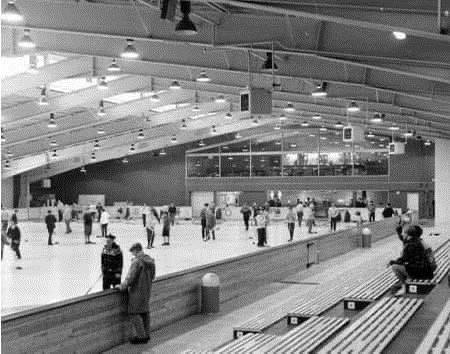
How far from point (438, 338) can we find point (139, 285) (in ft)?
14.8

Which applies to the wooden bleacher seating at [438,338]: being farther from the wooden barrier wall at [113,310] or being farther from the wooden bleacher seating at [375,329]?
the wooden barrier wall at [113,310]

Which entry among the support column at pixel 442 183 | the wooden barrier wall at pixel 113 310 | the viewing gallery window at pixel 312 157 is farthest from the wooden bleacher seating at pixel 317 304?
the viewing gallery window at pixel 312 157

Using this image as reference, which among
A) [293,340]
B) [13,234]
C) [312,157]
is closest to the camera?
[293,340]

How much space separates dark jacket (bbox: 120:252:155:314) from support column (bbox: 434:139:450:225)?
97.9 feet

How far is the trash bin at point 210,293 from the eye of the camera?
1183cm

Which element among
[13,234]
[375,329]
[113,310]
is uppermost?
[13,234]

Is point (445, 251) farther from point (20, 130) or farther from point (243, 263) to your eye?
point (20, 130)

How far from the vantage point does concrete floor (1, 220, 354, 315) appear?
44.3 feet

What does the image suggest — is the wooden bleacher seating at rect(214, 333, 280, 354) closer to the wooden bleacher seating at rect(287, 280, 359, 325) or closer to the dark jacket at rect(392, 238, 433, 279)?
the wooden bleacher seating at rect(287, 280, 359, 325)

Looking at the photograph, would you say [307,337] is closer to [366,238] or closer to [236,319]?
[236,319]

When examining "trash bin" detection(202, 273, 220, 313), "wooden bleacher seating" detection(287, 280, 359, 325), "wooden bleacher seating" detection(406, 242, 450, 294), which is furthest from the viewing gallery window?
"trash bin" detection(202, 273, 220, 313)

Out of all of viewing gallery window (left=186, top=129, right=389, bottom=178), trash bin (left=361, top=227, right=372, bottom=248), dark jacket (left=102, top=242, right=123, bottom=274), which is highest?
viewing gallery window (left=186, top=129, right=389, bottom=178)

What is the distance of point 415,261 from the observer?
9.95m

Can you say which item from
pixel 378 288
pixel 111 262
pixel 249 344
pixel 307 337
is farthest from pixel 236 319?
pixel 307 337
